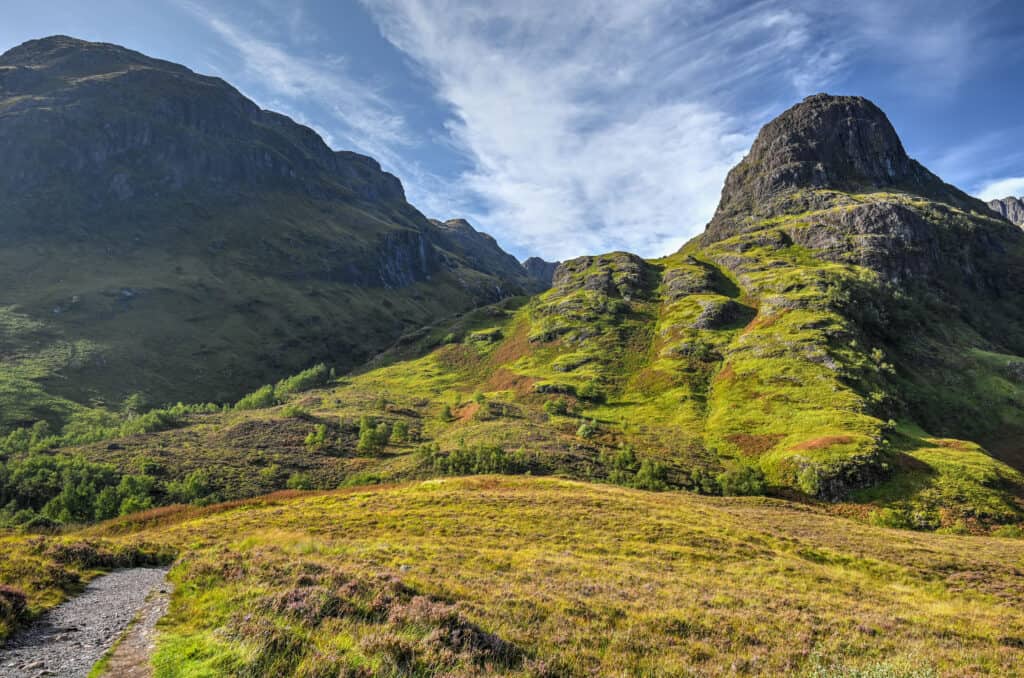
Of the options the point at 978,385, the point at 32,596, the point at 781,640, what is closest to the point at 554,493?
the point at 781,640

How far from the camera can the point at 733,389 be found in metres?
86.6

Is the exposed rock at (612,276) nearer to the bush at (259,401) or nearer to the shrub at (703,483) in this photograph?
the shrub at (703,483)

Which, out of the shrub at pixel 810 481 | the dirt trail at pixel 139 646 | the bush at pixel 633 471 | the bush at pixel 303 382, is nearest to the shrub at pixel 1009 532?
the shrub at pixel 810 481

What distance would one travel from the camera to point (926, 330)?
359 ft

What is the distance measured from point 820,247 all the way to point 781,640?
17196 cm

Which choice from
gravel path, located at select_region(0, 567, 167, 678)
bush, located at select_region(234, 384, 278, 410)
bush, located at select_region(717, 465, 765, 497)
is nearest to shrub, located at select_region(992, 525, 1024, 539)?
bush, located at select_region(717, 465, 765, 497)

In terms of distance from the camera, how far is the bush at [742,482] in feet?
185

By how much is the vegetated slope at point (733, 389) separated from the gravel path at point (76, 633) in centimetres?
3937

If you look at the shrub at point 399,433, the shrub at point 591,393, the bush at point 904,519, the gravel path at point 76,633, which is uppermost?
the shrub at point 591,393

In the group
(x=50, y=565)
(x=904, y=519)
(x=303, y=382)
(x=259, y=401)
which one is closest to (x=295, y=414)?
(x=259, y=401)

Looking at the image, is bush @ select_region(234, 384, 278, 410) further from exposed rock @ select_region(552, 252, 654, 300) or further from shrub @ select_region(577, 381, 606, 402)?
exposed rock @ select_region(552, 252, 654, 300)

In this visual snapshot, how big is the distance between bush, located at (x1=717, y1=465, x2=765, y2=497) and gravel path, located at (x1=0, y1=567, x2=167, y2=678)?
57.7 m

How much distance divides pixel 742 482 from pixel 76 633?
62.5 meters

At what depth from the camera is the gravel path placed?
1083 centimetres
